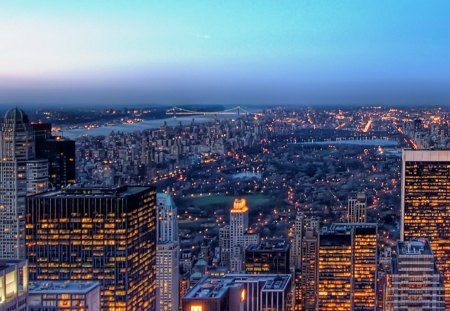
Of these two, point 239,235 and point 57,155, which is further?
point 239,235

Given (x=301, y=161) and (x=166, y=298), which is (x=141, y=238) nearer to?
(x=166, y=298)

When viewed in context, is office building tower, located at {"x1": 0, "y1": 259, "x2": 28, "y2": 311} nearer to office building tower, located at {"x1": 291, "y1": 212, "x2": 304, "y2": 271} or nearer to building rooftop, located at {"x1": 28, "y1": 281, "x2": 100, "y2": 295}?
building rooftop, located at {"x1": 28, "y1": 281, "x2": 100, "y2": 295}

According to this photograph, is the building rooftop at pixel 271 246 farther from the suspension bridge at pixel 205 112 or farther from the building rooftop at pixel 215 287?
the building rooftop at pixel 215 287

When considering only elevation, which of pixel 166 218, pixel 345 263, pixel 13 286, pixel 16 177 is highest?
pixel 13 286

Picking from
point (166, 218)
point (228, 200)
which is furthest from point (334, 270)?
point (166, 218)

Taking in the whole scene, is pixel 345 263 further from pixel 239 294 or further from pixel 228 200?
pixel 239 294

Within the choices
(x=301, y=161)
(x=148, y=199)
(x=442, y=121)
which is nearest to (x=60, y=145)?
(x=148, y=199)

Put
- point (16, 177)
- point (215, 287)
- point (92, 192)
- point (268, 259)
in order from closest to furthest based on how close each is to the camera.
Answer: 1. point (215, 287)
2. point (92, 192)
3. point (16, 177)
4. point (268, 259)

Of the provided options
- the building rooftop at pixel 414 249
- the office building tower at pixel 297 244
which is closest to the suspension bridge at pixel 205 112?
the office building tower at pixel 297 244
